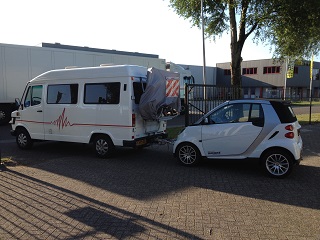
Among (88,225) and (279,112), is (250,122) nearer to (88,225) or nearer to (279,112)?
(279,112)

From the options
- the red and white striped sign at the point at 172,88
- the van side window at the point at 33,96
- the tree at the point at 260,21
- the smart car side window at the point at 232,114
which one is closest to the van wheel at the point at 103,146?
the red and white striped sign at the point at 172,88

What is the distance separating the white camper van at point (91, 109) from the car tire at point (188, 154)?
1.22 m

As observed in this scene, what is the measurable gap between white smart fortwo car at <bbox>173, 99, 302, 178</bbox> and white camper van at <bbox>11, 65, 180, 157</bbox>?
5.30 ft

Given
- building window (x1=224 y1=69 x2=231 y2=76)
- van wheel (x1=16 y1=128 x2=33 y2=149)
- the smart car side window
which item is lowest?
van wheel (x1=16 y1=128 x2=33 y2=149)

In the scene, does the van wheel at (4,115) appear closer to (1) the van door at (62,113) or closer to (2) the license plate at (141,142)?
(1) the van door at (62,113)

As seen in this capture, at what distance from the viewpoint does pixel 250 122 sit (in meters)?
6.86

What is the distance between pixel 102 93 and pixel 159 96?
1.55 meters

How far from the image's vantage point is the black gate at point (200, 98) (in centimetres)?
1059

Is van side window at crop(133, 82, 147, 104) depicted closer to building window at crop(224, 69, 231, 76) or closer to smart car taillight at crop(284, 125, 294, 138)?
smart car taillight at crop(284, 125, 294, 138)

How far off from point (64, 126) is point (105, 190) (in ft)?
12.8

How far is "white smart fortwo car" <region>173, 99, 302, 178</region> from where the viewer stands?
6.54 m

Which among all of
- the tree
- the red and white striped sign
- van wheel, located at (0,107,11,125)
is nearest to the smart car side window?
the red and white striped sign

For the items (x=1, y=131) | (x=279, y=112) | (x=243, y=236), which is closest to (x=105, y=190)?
(x=243, y=236)

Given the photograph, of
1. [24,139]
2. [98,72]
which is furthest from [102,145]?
[24,139]
